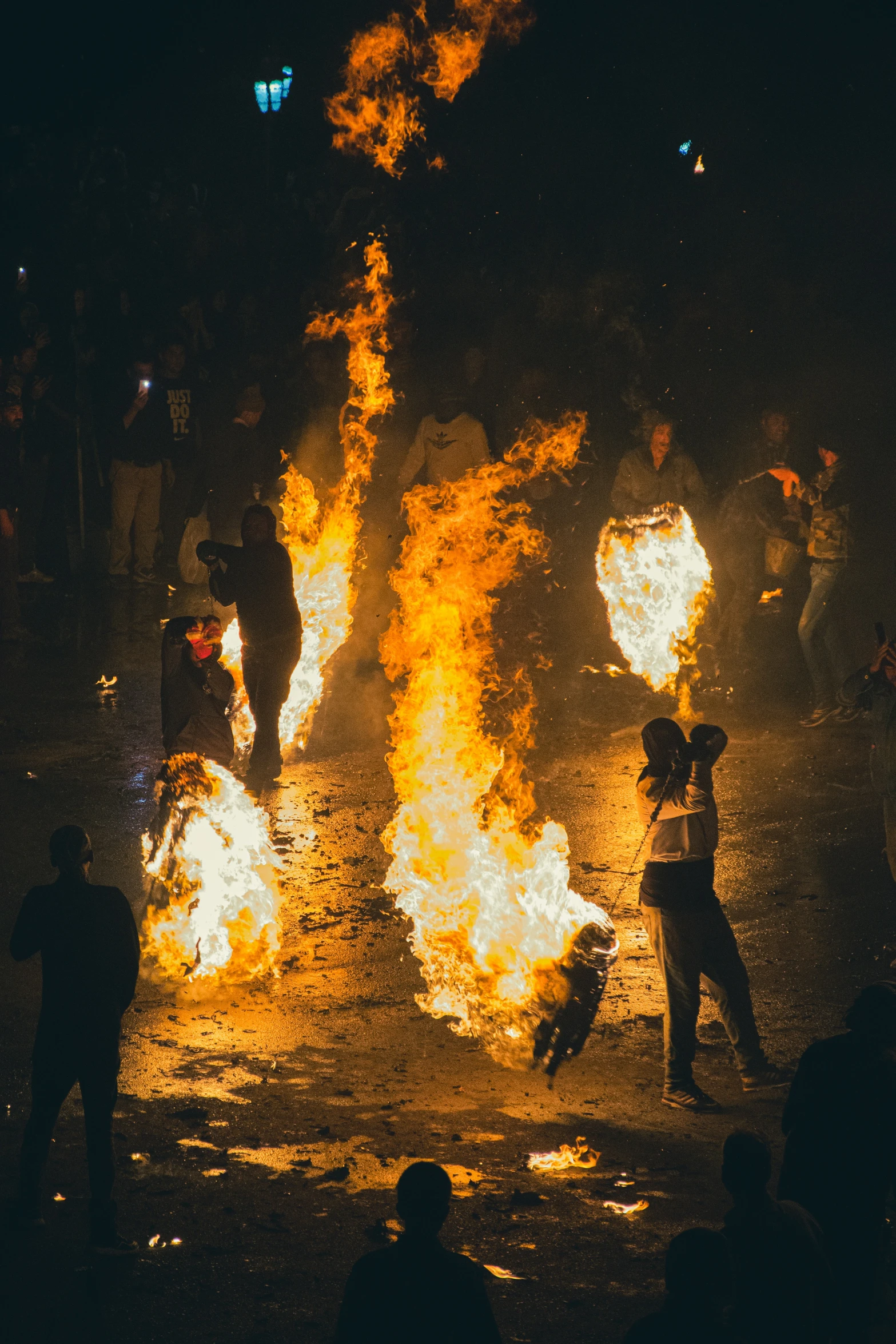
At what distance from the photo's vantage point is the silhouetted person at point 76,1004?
216 inches

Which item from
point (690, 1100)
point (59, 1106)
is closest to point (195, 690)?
point (59, 1106)

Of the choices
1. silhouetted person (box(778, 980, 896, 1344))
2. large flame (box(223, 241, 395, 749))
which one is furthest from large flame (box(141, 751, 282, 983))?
silhouetted person (box(778, 980, 896, 1344))

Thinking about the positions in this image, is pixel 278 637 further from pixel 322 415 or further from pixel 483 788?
pixel 322 415

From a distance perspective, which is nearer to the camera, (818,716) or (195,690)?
(195,690)

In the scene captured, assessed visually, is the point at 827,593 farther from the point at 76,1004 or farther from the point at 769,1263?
the point at 769,1263

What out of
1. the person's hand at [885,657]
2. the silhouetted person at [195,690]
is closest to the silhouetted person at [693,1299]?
the person's hand at [885,657]

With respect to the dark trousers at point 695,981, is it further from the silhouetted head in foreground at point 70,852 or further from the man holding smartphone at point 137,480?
the man holding smartphone at point 137,480

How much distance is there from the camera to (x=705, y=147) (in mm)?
18562

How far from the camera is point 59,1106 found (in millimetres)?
5555

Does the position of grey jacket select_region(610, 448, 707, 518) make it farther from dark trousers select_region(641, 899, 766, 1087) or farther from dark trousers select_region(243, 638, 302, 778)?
dark trousers select_region(641, 899, 766, 1087)

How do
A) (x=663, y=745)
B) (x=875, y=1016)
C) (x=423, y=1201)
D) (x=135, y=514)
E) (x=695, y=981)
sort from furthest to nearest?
(x=135, y=514)
(x=663, y=745)
(x=695, y=981)
(x=875, y=1016)
(x=423, y=1201)

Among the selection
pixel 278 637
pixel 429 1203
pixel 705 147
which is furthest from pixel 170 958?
pixel 705 147

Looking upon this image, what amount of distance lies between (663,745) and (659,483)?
780 centimetres

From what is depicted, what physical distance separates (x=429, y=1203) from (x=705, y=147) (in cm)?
1737
